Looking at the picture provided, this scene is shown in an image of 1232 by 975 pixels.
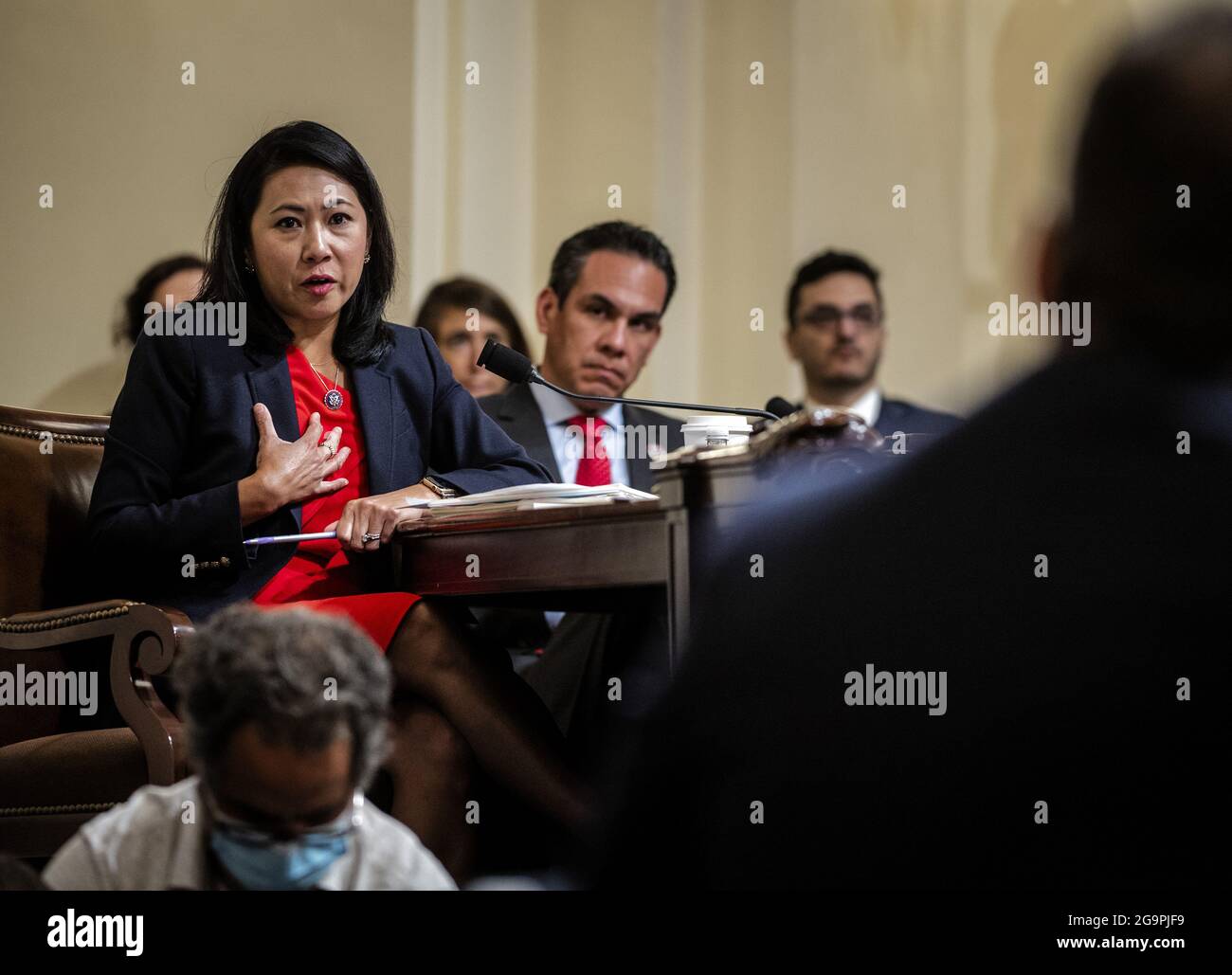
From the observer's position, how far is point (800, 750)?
36.3 inches

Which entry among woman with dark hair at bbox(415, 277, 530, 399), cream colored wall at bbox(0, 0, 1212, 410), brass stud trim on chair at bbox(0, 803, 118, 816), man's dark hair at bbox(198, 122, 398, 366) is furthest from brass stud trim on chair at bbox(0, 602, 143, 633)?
cream colored wall at bbox(0, 0, 1212, 410)

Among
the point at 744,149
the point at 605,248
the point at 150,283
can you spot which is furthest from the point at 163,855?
the point at 744,149

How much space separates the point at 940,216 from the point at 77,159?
8.50ft

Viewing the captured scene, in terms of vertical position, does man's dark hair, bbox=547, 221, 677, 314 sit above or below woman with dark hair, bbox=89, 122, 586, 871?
above

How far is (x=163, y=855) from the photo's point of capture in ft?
4.59

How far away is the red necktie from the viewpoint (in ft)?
10.3

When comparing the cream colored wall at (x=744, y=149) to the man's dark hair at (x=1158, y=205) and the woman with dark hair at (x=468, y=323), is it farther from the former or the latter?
the man's dark hair at (x=1158, y=205)

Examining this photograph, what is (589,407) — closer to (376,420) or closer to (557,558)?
(376,420)

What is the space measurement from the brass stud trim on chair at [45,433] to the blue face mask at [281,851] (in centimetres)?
125

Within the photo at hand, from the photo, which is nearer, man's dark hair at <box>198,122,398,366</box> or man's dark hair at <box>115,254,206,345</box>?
man's dark hair at <box>198,122,398,366</box>

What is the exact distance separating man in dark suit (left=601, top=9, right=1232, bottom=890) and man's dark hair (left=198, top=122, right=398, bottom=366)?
5.18 ft

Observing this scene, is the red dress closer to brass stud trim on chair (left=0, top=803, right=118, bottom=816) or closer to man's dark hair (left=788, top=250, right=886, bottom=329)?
brass stud trim on chair (left=0, top=803, right=118, bottom=816)
